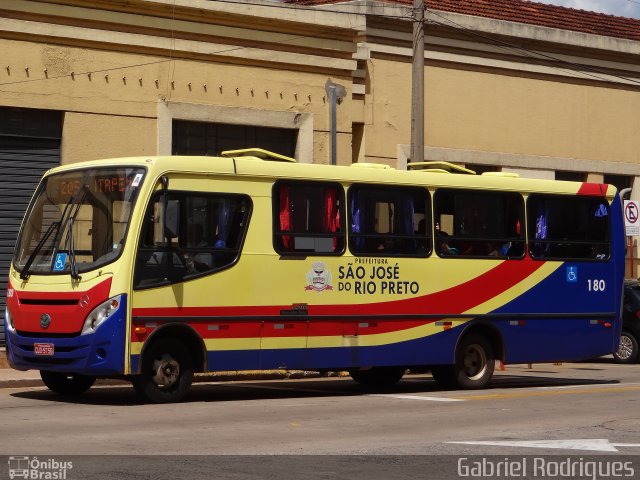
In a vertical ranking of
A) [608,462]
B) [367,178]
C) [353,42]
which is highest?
[353,42]

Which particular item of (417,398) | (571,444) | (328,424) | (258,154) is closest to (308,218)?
(258,154)

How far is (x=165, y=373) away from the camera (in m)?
16.4

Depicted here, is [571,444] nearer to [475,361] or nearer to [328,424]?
[328,424]

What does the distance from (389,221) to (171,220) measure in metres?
3.55

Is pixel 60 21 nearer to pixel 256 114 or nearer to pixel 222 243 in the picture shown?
pixel 256 114

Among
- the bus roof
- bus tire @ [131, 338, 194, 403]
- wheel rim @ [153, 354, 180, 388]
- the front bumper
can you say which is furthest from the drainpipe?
the front bumper

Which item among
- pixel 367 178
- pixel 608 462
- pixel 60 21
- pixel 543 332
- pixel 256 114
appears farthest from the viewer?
pixel 256 114

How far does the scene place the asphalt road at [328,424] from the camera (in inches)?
456

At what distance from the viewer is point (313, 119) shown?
2759 cm

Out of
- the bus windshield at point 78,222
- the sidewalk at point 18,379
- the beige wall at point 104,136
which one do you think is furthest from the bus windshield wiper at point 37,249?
the beige wall at point 104,136

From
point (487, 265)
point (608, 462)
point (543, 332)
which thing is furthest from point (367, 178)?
point (608, 462)

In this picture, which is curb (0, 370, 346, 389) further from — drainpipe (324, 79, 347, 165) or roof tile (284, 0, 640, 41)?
roof tile (284, 0, 640, 41)

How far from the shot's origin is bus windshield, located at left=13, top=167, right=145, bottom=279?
16.1 meters

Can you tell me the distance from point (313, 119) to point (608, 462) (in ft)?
56.5
